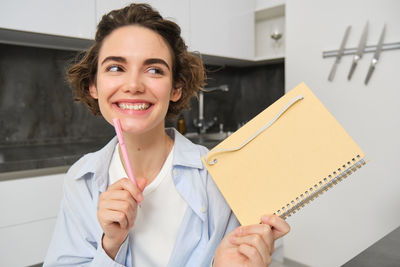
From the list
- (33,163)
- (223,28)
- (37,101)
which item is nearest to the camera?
(33,163)

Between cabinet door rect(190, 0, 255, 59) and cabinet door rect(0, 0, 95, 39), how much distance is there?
0.69 meters

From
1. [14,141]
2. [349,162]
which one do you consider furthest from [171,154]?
[14,141]

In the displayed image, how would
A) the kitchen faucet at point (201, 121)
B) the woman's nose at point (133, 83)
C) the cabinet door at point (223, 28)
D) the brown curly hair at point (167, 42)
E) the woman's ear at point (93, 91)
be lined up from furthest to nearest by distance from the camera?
the kitchen faucet at point (201, 121)
the cabinet door at point (223, 28)
the woman's ear at point (93, 91)
the brown curly hair at point (167, 42)
the woman's nose at point (133, 83)

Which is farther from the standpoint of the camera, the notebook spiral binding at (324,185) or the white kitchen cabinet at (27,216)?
the white kitchen cabinet at (27,216)

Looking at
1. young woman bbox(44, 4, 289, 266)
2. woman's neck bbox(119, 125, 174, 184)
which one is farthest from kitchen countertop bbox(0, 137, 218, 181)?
woman's neck bbox(119, 125, 174, 184)

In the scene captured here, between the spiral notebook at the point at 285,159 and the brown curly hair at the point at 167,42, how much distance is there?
15.3 inches

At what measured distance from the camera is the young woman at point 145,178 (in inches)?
28.1

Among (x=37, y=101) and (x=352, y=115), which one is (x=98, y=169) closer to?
(x=37, y=101)

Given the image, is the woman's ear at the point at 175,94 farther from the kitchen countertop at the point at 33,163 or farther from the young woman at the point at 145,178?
the kitchen countertop at the point at 33,163

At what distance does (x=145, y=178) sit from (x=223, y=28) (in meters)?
1.72

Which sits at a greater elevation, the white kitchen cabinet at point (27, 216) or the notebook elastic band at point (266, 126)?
the notebook elastic band at point (266, 126)

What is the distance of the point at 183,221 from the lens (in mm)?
746

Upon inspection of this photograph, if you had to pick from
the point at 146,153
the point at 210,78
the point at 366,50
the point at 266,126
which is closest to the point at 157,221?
the point at 146,153

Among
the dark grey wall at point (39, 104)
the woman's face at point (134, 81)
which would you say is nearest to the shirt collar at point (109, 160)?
the woman's face at point (134, 81)
